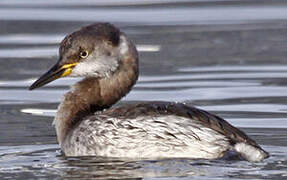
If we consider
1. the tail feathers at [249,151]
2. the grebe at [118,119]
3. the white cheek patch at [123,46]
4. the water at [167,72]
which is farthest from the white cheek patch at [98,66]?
the tail feathers at [249,151]

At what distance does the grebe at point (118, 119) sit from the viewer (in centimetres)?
984

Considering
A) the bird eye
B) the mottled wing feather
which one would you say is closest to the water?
the mottled wing feather

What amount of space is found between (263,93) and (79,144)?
3.82 meters

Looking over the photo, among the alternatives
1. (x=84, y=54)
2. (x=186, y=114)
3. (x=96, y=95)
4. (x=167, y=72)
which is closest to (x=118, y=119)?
(x=186, y=114)

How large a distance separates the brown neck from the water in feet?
1.22

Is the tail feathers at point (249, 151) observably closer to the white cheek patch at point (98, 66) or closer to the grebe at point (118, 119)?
the grebe at point (118, 119)

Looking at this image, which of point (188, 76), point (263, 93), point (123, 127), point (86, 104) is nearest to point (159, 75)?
point (188, 76)

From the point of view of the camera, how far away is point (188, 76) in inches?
578

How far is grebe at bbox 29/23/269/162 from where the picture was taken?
9844mm

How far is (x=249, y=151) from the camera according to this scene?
9.82 meters

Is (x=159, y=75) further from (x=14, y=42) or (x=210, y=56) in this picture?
(x=14, y=42)

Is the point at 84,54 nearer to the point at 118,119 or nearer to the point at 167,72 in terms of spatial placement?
the point at 118,119

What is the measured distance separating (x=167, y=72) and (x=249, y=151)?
208 inches

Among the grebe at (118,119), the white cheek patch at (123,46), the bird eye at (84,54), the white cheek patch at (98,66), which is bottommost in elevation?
the grebe at (118,119)
